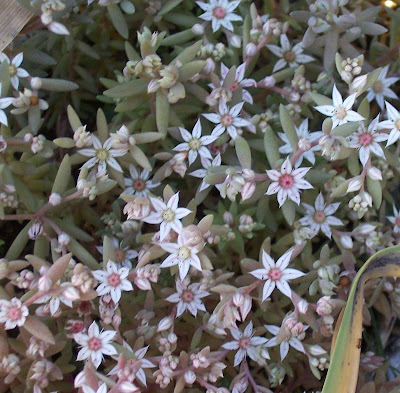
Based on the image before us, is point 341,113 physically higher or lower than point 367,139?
higher

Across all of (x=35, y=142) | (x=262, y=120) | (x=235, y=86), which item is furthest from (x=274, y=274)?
(x=35, y=142)

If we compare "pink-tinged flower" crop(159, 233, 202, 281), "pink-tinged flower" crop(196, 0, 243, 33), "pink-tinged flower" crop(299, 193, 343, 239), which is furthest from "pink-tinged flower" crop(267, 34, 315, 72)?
"pink-tinged flower" crop(159, 233, 202, 281)

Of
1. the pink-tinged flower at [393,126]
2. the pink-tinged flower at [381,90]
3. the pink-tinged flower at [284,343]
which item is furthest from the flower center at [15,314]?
the pink-tinged flower at [381,90]

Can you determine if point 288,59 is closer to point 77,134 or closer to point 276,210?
point 276,210

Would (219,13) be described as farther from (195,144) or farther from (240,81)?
(195,144)

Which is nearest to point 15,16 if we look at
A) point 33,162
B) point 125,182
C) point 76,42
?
point 76,42

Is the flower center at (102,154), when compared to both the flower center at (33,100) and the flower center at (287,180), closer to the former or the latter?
the flower center at (33,100)

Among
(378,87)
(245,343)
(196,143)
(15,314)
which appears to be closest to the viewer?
(15,314)
